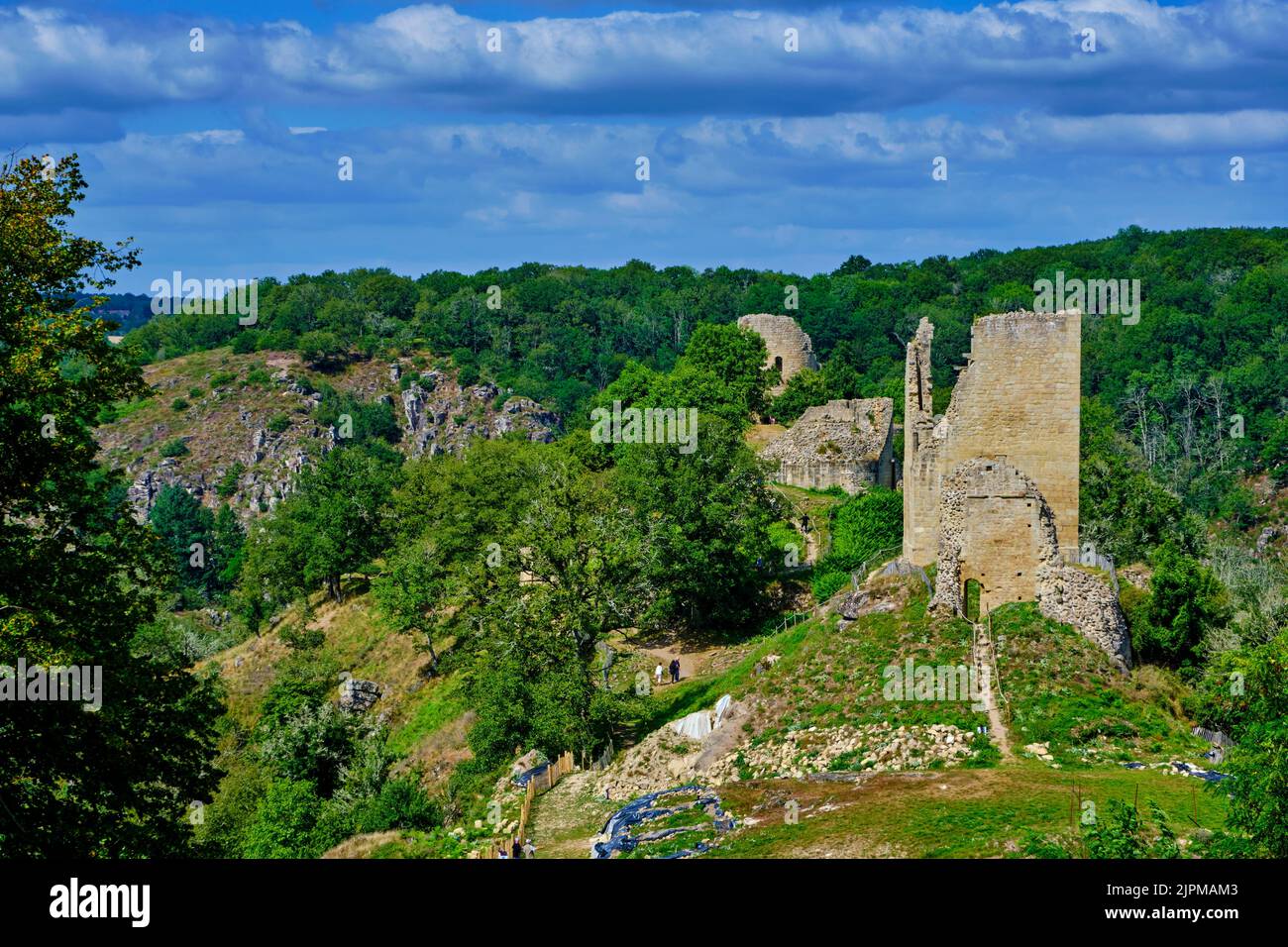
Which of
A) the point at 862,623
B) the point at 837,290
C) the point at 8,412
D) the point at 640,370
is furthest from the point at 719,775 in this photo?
the point at 837,290

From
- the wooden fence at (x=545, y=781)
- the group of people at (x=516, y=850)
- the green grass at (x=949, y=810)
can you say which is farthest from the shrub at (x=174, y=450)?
the green grass at (x=949, y=810)

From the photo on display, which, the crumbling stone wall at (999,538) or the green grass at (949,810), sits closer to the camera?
the green grass at (949,810)

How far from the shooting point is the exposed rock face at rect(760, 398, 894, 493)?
58.4 meters

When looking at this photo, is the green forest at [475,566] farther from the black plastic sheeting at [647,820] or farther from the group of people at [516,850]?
the black plastic sheeting at [647,820]

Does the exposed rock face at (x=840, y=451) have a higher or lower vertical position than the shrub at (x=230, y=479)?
higher

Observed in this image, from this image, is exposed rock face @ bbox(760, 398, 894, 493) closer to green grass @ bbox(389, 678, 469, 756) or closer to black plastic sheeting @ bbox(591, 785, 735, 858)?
green grass @ bbox(389, 678, 469, 756)

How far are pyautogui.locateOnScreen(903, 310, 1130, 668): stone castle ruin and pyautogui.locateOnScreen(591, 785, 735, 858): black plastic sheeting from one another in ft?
26.0

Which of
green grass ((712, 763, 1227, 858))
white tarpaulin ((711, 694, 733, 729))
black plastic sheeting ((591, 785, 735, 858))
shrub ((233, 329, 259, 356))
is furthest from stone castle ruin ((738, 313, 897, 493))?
shrub ((233, 329, 259, 356))

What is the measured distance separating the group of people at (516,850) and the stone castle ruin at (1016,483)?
1111 centimetres

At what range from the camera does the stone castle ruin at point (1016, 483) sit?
3011cm

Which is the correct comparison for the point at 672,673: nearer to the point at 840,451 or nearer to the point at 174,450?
the point at 840,451

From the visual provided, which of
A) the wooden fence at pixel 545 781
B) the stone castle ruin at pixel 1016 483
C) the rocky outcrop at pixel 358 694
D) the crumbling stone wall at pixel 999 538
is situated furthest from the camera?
the rocky outcrop at pixel 358 694
